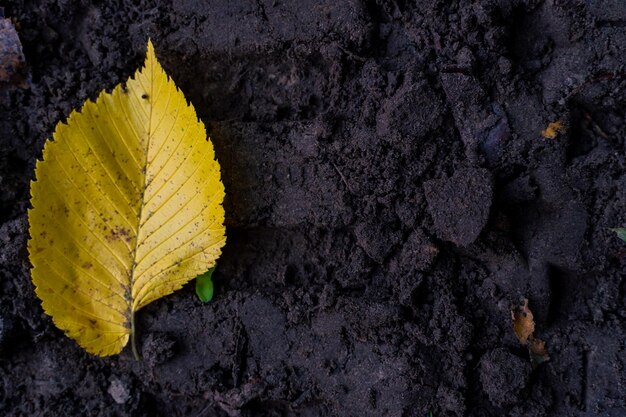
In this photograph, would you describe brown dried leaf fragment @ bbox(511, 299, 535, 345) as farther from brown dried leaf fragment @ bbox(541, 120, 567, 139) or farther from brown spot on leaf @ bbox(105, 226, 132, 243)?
brown spot on leaf @ bbox(105, 226, 132, 243)

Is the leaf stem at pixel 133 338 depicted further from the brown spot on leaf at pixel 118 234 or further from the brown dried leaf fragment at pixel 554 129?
the brown dried leaf fragment at pixel 554 129

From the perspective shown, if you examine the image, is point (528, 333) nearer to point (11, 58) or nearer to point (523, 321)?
point (523, 321)

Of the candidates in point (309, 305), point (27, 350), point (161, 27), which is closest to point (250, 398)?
point (309, 305)

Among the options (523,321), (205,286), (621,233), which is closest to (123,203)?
(205,286)

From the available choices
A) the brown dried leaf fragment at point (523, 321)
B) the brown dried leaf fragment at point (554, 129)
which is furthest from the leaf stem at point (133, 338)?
the brown dried leaf fragment at point (554, 129)

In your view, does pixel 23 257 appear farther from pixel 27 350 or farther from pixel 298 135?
pixel 298 135
